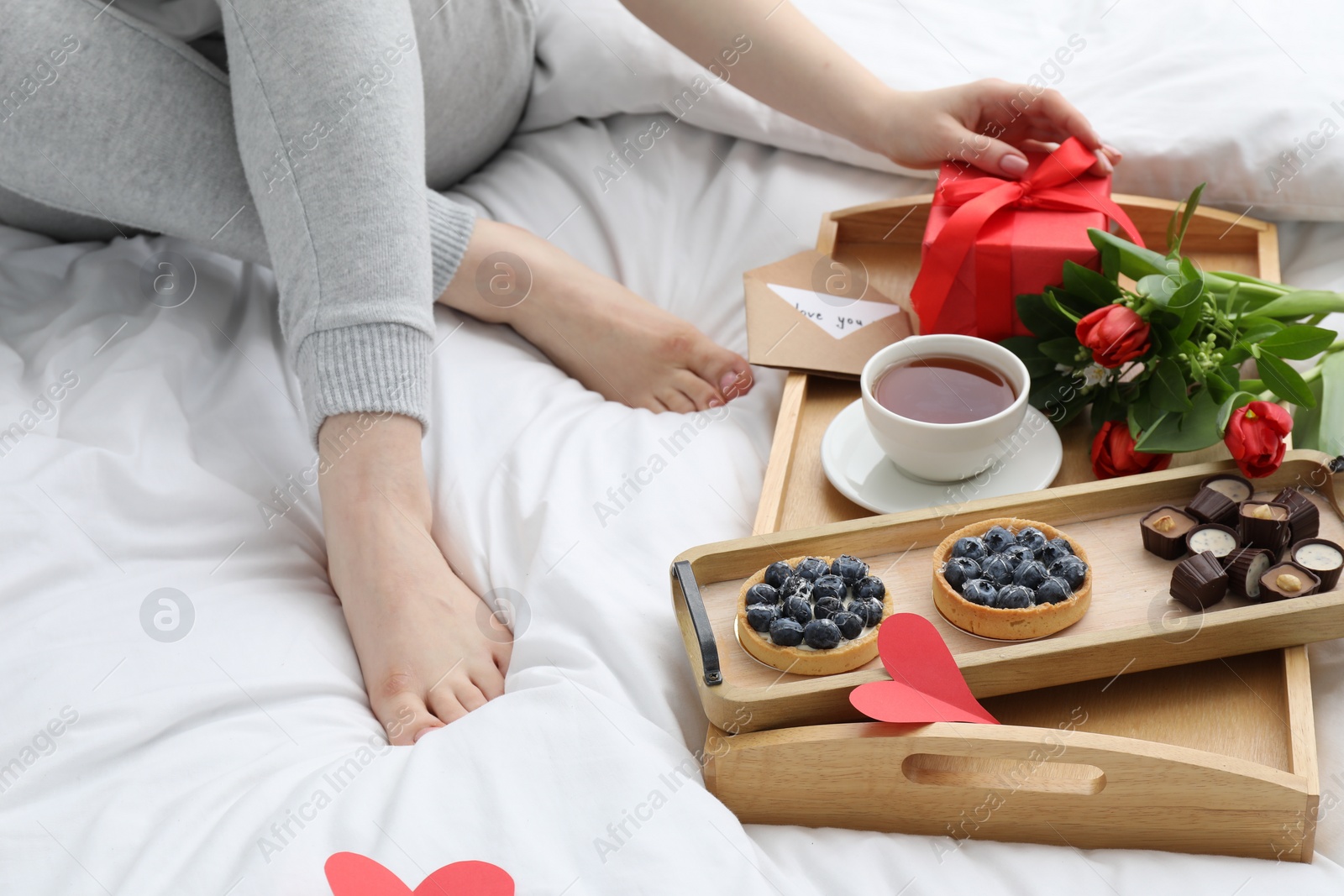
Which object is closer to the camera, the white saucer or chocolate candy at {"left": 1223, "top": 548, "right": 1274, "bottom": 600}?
chocolate candy at {"left": 1223, "top": 548, "right": 1274, "bottom": 600}

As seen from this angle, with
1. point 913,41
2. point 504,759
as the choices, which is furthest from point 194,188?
point 913,41

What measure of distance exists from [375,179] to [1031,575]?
0.51 meters

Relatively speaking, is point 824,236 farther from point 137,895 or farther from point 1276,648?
point 137,895

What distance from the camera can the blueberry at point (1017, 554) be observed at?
0.59 meters

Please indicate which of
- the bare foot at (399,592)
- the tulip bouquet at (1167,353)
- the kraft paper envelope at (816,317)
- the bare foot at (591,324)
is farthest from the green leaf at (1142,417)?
the bare foot at (399,592)

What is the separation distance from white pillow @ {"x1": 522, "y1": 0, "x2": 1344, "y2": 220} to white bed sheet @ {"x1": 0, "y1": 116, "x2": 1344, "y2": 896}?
54 millimetres

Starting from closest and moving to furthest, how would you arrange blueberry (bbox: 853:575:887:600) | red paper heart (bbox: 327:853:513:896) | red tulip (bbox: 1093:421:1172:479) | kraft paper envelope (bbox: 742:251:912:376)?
red paper heart (bbox: 327:853:513:896) < blueberry (bbox: 853:575:887:600) < red tulip (bbox: 1093:421:1172:479) < kraft paper envelope (bbox: 742:251:912:376)

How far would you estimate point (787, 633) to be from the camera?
563 millimetres

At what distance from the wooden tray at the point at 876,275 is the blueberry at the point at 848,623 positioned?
12 cm

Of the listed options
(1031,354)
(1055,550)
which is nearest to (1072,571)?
(1055,550)

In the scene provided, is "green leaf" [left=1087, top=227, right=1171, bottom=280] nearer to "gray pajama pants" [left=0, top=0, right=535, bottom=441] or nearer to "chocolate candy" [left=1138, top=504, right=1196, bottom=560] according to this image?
"chocolate candy" [left=1138, top=504, right=1196, bottom=560]

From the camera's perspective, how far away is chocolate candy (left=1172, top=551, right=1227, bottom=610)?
57 centimetres

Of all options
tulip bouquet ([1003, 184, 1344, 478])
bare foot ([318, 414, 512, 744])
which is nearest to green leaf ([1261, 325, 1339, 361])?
tulip bouquet ([1003, 184, 1344, 478])

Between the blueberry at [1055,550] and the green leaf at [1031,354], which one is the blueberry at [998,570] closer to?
the blueberry at [1055,550]
